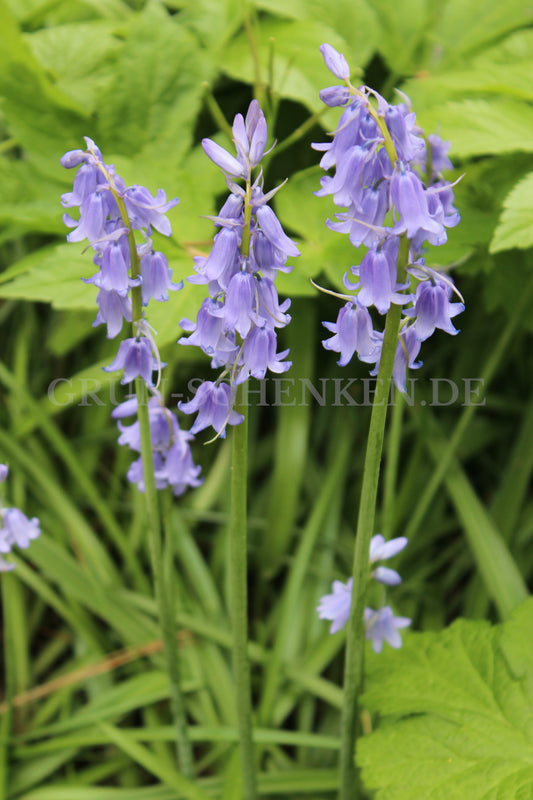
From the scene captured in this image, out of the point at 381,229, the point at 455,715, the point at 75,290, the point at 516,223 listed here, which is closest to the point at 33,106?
the point at 75,290

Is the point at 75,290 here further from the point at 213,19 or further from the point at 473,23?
the point at 473,23

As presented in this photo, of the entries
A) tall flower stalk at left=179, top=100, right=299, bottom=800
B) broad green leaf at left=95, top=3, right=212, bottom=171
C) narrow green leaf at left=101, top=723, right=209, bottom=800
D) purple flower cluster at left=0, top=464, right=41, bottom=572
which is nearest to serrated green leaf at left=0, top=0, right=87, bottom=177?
broad green leaf at left=95, top=3, right=212, bottom=171

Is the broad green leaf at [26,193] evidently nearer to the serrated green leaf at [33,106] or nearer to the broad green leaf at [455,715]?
the serrated green leaf at [33,106]

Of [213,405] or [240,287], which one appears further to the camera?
[213,405]

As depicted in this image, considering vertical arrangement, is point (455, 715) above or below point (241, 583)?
below

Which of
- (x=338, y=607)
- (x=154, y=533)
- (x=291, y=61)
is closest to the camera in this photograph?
(x=154, y=533)

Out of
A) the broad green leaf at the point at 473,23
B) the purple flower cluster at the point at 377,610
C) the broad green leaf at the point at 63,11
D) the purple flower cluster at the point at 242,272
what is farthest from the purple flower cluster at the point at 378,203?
the broad green leaf at the point at 63,11

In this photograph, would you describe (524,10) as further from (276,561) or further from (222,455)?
(276,561)
